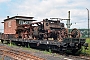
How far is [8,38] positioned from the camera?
26.4 meters

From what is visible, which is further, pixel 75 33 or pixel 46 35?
pixel 46 35

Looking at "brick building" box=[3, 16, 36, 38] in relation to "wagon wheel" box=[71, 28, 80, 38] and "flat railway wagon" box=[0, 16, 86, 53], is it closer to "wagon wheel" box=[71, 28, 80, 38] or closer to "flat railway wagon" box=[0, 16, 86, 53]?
"flat railway wagon" box=[0, 16, 86, 53]

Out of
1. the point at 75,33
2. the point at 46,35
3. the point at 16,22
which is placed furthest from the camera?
the point at 16,22

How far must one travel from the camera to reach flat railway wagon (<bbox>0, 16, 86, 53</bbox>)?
15699mm

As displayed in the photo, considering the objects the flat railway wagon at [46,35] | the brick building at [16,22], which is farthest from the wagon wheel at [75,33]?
the brick building at [16,22]

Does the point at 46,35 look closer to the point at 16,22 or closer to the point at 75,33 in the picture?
the point at 75,33

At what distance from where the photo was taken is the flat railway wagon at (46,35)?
15699mm

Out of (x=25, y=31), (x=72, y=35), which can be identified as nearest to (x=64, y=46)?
(x=72, y=35)

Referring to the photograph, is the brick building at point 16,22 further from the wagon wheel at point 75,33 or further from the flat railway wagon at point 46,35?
the wagon wheel at point 75,33

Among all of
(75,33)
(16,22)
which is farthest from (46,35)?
(16,22)

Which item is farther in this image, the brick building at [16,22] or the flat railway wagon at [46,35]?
the brick building at [16,22]

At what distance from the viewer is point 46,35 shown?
1917cm

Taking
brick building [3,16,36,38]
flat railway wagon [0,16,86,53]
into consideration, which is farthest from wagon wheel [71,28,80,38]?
brick building [3,16,36,38]

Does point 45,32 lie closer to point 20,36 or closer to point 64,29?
point 64,29
